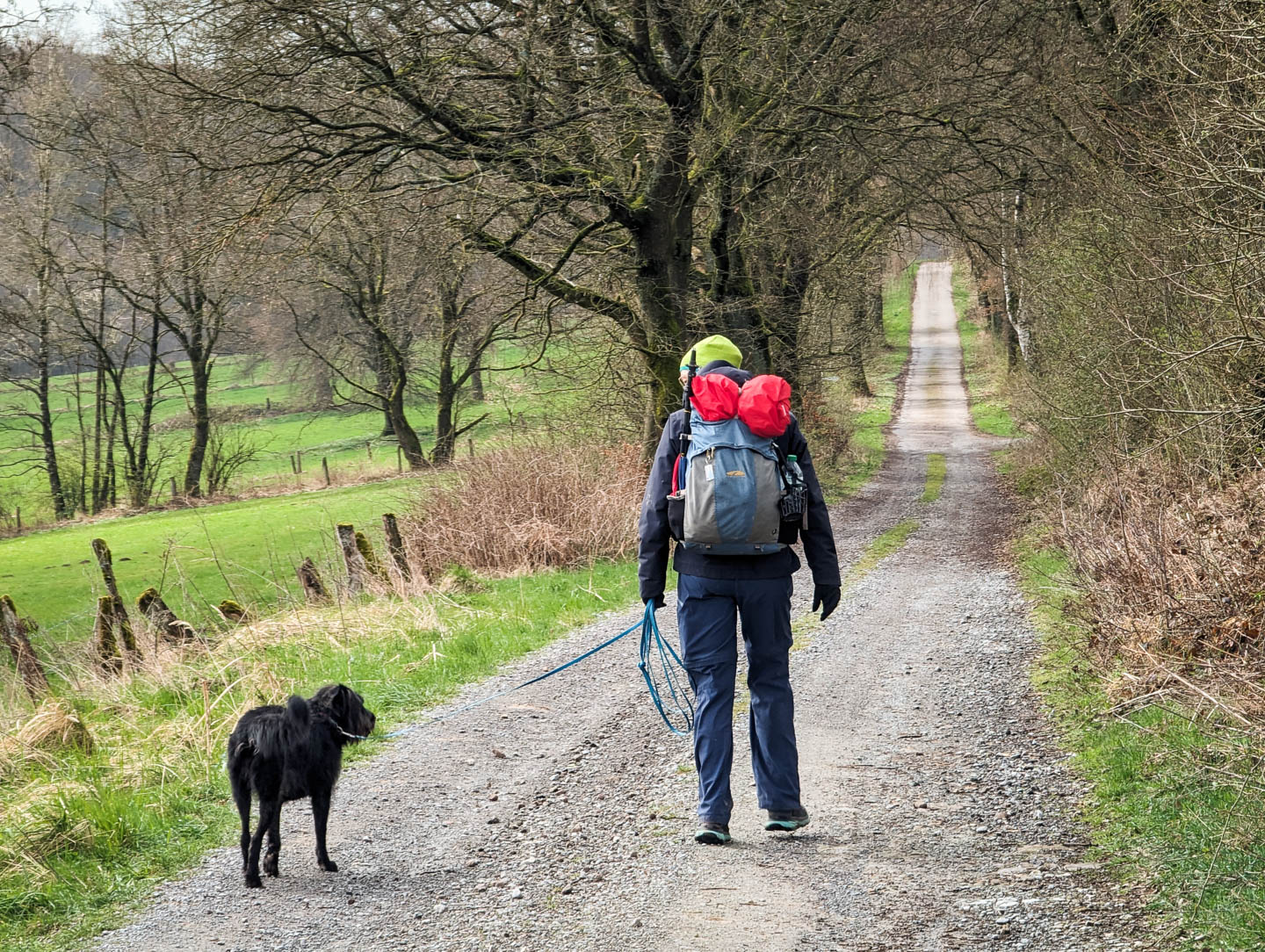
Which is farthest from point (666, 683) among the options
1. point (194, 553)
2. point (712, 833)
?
point (194, 553)

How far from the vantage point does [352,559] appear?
41.1 feet

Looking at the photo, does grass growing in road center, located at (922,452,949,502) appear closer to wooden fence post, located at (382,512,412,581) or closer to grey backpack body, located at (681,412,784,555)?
wooden fence post, located at (382,512,412,581)

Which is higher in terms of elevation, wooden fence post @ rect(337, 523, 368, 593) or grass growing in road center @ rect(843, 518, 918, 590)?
wooden fence post @ rect(337, 523, 368, 593)

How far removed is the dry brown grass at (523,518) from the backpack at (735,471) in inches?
361

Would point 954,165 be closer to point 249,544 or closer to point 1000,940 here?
point 249,544

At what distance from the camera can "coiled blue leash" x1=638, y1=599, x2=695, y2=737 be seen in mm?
5739

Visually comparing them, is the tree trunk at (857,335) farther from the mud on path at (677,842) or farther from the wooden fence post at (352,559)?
the mud on path at (677,842)

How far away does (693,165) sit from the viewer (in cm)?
1681

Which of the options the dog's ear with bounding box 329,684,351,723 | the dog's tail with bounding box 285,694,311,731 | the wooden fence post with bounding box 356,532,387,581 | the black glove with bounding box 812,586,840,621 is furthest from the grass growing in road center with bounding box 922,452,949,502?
the dog's tail with bounding box 285,694,311,731

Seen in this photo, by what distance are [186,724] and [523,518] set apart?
24.6 feet

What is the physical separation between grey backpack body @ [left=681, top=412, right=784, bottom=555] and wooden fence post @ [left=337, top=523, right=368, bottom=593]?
8115 mm

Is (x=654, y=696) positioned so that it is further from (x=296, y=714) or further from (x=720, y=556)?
(x=296, y=714)

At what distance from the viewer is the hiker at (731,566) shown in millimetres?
4746

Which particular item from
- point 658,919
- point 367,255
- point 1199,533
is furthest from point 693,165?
point 367,255
